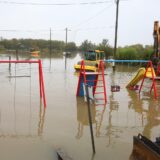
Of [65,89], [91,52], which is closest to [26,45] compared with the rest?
[91,52]

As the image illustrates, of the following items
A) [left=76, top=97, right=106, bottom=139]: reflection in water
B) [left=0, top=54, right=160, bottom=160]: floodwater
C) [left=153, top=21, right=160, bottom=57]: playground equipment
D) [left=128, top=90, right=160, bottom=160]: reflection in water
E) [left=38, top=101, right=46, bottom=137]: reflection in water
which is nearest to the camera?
[left=128, top=90, right=160, bottom=160]: reflection in water

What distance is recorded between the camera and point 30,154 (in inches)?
216

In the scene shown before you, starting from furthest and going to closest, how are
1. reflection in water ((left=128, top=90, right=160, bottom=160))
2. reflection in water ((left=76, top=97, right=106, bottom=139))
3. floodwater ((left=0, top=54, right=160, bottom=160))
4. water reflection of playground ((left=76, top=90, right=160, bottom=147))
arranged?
reflection in water ((left=76, top=97, right=106, bottom=139))
water reflection of playground ((left=76, top=90, right=160, bottom=147))
floodwater ((left=0, top=54, right=160, bottom=160))
reflection in water ((left=128, top=90, right=160, bottom=160))

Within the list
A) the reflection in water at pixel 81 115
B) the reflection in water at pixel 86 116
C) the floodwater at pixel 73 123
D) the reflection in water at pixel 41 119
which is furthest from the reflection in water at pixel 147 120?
the reflection in water at pixel 41 119

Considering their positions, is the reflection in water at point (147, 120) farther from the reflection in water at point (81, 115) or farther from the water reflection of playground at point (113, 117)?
the reflection in water at point (81, 115)

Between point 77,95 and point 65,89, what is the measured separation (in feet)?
6.23

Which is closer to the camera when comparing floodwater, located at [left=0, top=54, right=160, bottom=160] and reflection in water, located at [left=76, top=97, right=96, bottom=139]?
floodwater, located at [left=0, top=54, right=160, bottom=160]

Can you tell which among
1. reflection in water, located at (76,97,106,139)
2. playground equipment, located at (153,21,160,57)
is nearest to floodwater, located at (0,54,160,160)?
reflection in water, located at (76,97,106,139)

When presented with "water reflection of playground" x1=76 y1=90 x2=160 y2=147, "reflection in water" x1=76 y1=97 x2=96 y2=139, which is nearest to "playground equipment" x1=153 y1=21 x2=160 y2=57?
"water reflection of playground" x1=76 y1=90 x2=160 y2=147

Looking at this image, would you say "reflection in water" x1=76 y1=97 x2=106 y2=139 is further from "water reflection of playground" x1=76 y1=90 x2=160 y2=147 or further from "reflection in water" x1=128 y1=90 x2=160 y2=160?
"reflection in water" x1=128 y1=90 x2=160 y2=160

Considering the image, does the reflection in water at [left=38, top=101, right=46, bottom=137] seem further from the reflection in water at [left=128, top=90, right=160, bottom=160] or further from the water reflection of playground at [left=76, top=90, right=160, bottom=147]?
the reflection in water at [left=128, top=90, right=160, bottom=160]

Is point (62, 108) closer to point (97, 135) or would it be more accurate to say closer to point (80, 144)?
point (97, 135)

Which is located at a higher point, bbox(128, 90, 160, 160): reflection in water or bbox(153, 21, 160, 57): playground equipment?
bbox(153, 21, 160, 57): playground equipment

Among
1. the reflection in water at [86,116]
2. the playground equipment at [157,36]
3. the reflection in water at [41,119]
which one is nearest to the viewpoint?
the reflection in water at [41,119]
